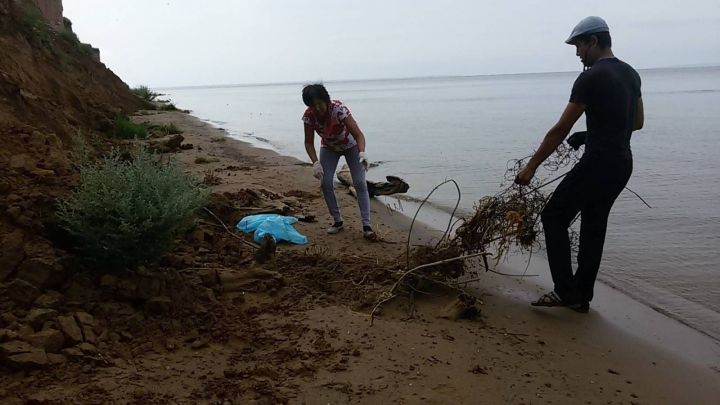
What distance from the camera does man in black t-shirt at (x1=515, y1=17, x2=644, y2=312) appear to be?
11.5 feet

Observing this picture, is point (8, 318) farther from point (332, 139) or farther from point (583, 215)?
point (583, 215)

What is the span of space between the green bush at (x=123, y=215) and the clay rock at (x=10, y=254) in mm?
255

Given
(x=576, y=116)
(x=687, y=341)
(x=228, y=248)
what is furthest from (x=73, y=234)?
(x=687, y=341)

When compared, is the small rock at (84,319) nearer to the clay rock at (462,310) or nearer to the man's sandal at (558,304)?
the clay rock at (462,310)

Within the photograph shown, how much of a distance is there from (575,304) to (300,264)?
2.16 m

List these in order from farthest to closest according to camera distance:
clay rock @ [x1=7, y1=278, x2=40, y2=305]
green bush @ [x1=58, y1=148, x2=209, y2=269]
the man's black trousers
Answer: the man's black trousers → green bush @ [x1=58, y1=148, x2=209, y2=269] → clay rock @ [x1=7, y1=278, x2=40, y2=305]

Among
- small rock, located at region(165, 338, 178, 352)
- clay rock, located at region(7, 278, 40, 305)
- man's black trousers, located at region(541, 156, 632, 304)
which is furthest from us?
man's black trousers, located at region(541, 156, 632, 304)

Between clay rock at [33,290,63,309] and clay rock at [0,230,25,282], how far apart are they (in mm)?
219

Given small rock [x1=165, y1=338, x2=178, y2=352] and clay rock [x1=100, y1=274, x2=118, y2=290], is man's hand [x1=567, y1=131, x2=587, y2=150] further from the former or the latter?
clay rock [x1=100, y1=274, x2=118, y2=290]

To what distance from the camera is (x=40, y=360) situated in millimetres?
2576

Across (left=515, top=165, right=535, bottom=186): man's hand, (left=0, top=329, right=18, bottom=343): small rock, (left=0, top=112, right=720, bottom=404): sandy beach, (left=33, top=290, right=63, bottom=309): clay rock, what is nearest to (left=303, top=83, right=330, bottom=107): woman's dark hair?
(left=0, top=112, right=720, bottom=404): sandy beach

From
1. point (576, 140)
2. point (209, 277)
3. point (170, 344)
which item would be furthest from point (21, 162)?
point (576, 140)

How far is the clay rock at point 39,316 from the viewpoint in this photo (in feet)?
9.03

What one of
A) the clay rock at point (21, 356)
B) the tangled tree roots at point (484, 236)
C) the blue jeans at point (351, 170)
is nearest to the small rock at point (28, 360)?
the clay rock at point (21, 356)
